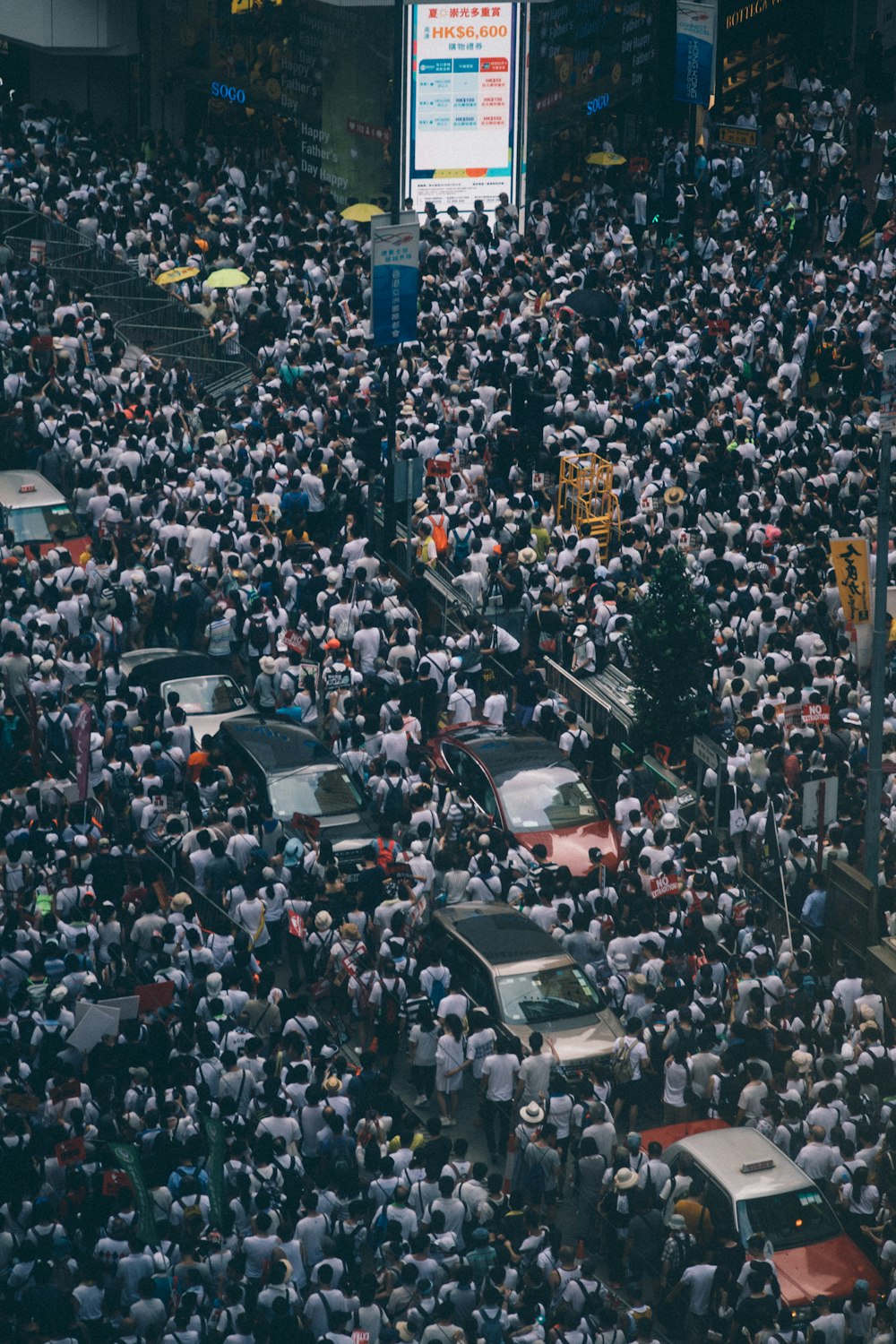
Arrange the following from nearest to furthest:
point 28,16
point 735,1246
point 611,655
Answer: point 735,1246 → point 611,655 → point 28,16

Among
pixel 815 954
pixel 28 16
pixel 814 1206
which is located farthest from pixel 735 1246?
pixel 28 16

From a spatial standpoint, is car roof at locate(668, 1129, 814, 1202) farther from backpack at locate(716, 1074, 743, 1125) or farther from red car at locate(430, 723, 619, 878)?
red car at locate(430, 723, 619, 878)

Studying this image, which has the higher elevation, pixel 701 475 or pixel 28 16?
pixel 28 16

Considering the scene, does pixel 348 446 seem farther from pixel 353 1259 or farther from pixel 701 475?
pixel 353 1259

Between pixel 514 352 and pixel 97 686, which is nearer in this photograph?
pixel 97 686

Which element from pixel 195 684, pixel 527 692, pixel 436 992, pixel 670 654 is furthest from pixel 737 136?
pixel 436 992

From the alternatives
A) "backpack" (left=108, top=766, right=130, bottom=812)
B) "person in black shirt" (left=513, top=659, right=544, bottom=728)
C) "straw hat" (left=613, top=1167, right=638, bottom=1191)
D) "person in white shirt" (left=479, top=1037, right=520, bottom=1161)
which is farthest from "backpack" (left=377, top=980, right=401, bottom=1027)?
"person in black shirt" (left=513, top=659, right=544, bottom=728)

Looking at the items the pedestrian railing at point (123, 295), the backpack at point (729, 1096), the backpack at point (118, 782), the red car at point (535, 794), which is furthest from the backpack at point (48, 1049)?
the pedestrian railing at point (123, 295)
